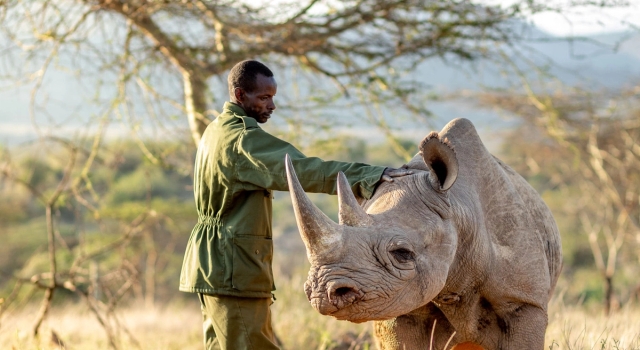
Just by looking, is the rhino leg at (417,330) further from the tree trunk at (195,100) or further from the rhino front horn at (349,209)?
the tree trunk at (195,100)

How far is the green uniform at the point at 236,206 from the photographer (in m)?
3.71

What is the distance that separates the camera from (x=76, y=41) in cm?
665

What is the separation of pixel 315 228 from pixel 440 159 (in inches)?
31.5

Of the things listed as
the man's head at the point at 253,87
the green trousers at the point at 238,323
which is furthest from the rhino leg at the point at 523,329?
the man's head at the point at 253,87

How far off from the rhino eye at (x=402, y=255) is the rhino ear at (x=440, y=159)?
39cm

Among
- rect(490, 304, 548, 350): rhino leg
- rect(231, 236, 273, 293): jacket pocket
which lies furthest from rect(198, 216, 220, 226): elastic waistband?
rect(490, 304, 548, 350): rhino leg

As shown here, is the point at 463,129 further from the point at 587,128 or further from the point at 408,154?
the point at 587,128

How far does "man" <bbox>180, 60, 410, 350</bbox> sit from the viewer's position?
3.83 m

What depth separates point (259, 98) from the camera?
4.10 metres

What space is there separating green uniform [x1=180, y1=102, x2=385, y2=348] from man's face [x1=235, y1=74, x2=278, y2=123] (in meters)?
0.06

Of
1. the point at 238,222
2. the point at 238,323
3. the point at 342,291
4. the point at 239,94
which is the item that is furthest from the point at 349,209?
the point at 239,94

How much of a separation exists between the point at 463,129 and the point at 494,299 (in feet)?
2.90

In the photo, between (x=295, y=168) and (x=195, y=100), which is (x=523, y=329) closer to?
(x=295, y=168)

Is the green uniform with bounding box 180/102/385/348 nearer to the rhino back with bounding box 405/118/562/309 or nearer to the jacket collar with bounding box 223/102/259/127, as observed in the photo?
the jacket collar with bounding box 223/102/259/127
